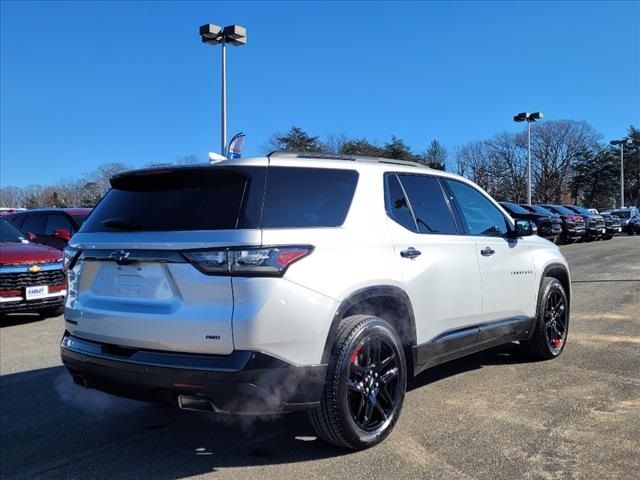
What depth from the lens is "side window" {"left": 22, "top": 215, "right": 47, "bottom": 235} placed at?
515 inches

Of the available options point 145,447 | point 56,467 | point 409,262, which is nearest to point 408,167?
point 409,262

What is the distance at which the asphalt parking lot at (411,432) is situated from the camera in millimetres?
Result: 3650

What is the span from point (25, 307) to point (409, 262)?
699 centimetres

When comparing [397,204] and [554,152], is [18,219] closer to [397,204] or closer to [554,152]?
[397,204]

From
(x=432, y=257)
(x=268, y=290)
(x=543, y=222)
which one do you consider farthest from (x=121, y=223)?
(x=543, y=222)

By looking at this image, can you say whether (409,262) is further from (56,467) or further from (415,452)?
(56,467)

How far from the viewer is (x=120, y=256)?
3.62m

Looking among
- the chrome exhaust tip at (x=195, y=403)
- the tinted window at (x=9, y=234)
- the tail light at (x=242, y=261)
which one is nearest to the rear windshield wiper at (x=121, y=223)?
the tail light at (x=242, y=261)

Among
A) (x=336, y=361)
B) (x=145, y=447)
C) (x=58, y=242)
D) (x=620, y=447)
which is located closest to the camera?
(x=336, y=361)

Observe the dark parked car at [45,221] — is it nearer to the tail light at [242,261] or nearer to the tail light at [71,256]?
the tail light at [71,256]

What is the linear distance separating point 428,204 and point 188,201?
6.33 ft

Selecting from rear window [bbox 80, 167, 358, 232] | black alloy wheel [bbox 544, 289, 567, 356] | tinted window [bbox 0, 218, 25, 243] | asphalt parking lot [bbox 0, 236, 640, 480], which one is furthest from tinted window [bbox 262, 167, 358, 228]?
tinted window [bbox 0, 218, 25, 243]

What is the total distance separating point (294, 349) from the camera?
133 inches

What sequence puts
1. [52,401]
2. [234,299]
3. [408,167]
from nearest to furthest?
[234,299]
[408,167]
[52,401]
